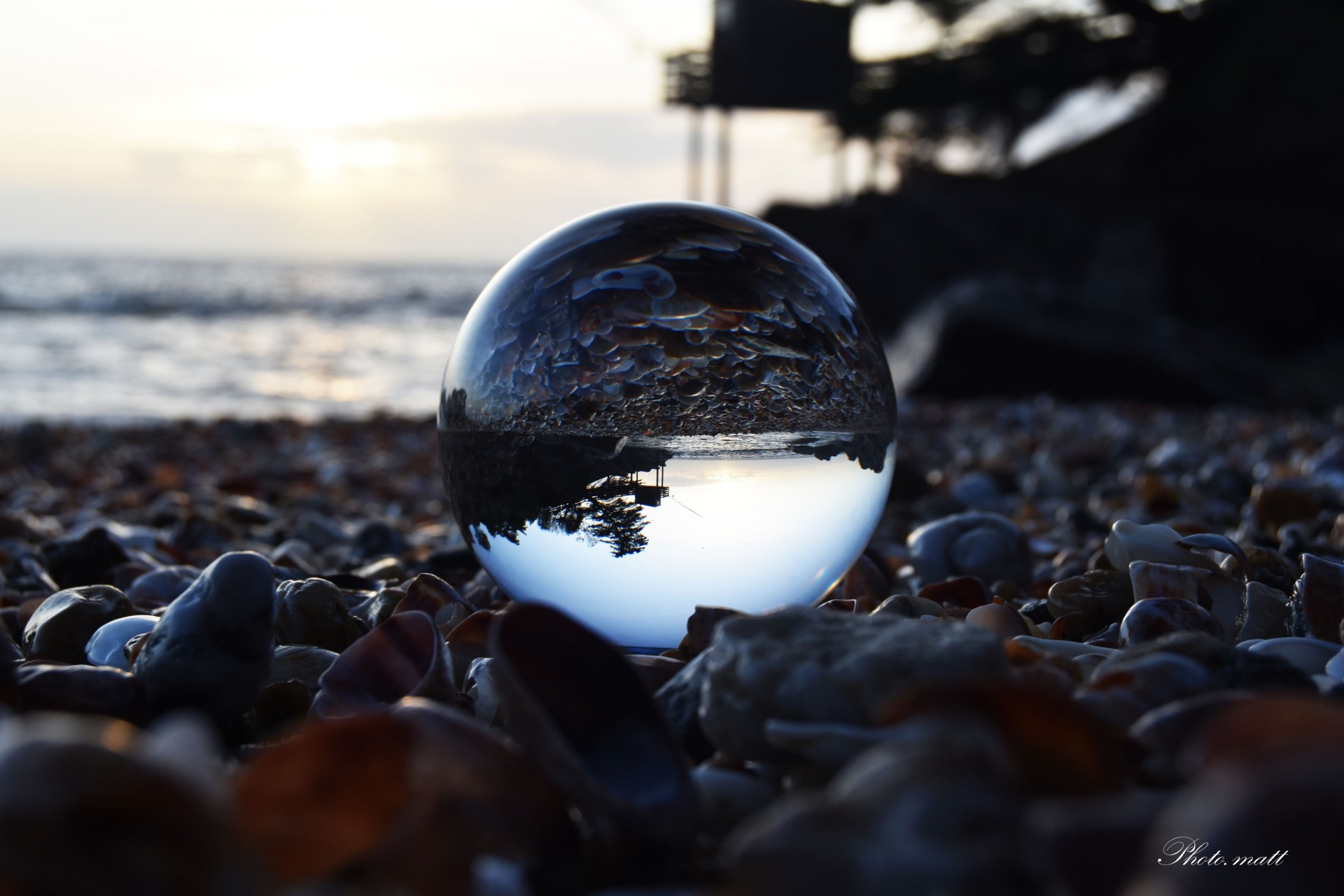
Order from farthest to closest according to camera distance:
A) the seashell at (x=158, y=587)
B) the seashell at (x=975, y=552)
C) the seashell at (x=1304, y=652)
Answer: the seashell at (x=975, y=552) < the seashell at (x=158, y=587) < the seashell at (x=1304, y=652)

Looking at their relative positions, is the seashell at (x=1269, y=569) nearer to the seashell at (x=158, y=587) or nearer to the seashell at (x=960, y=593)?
the seashell at (x=960, y=593)

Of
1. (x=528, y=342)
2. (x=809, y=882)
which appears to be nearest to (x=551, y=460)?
(x=528, y=342)

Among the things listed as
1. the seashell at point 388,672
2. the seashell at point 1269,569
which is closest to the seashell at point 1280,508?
the seashell at point 1269,569

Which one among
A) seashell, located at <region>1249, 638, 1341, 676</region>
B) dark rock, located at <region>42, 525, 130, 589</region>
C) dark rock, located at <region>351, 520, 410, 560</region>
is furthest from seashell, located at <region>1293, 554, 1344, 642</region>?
dark rock, located at <region>42, 525, 130, 589</region>

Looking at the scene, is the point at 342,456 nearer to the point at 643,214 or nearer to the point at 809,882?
the point at 643,214

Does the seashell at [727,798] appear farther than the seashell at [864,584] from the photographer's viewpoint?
No

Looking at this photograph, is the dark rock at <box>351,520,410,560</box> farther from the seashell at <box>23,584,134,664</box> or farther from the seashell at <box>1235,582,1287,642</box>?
the seashell at <box>1235,582,1287,642</box>
